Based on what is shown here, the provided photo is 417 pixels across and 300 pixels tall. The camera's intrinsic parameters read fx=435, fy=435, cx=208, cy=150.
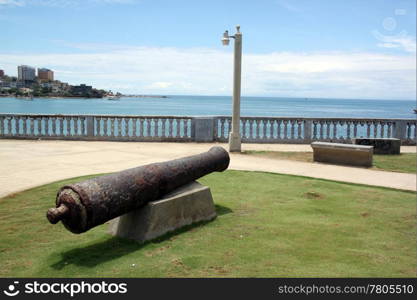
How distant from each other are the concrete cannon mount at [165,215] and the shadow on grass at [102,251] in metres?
0.09

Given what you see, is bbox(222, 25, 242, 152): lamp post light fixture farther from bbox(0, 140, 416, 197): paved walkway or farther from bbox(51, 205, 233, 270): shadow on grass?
bbox(51, 205, 233, 270): shadow on grass

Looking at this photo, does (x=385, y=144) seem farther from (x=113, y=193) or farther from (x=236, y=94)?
(x=113, y=193)

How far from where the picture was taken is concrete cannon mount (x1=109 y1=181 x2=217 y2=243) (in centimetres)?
553

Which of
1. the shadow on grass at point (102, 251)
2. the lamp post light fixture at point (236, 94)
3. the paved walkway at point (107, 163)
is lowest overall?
the shadow on grass at point (102, 251)

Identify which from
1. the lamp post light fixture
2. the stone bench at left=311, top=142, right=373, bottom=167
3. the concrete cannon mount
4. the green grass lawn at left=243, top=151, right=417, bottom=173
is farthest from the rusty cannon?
the lamp post light fixture

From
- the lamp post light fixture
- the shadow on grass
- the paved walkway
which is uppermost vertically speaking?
the lamp post light fixture

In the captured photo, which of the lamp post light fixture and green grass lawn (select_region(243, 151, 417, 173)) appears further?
the lamp post light fixture

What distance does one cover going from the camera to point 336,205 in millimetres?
7723

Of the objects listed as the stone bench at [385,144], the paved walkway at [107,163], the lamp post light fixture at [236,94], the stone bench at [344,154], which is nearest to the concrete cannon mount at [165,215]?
the paved walkway at [107,163]

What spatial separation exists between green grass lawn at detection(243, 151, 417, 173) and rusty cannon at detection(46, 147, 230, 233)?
7.65m

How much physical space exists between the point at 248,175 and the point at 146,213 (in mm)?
4990

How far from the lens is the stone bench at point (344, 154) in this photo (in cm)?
1209

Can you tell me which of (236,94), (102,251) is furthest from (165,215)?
(236,94)

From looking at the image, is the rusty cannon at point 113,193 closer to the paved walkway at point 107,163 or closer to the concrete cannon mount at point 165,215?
the concrete cannon mount at point 165,215
